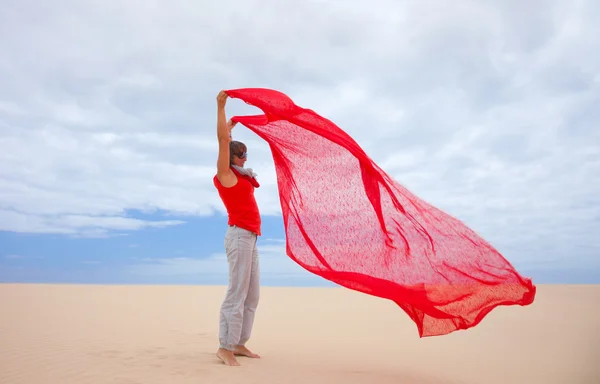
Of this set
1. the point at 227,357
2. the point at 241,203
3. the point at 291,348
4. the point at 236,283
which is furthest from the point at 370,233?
the point at 291,348

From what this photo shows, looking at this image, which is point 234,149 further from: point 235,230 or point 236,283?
point 236,283

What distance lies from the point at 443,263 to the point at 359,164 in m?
1.33

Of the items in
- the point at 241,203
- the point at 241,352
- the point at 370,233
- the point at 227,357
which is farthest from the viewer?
the point at 241,352

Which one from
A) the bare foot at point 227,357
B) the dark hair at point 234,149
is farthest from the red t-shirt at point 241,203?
the bare foot at point 227,357

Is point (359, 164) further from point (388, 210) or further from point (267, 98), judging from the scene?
point (267, 98)

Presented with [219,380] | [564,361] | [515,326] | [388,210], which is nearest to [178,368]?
[219,380]

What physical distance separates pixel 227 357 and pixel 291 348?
6.01 feet

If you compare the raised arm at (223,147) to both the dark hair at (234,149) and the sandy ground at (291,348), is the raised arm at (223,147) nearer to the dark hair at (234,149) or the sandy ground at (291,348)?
the dark hair at (234,149)

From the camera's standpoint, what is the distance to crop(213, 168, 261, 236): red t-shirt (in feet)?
17.8

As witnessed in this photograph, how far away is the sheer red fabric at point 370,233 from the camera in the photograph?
4805mm

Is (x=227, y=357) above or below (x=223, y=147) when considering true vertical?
below

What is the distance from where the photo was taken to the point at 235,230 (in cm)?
546

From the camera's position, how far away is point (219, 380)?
472 centimetres

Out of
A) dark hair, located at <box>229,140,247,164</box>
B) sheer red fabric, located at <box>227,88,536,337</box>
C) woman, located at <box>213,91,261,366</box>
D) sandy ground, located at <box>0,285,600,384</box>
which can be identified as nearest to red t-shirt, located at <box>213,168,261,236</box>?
woman, located at <box>213,91,261,366</box>
